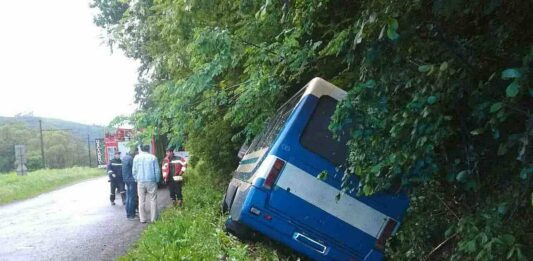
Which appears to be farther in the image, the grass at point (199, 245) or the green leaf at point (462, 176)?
the grass at point (199, 245)

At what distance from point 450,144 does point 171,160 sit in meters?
9.77

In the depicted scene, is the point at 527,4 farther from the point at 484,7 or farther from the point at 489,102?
the point at 489,102

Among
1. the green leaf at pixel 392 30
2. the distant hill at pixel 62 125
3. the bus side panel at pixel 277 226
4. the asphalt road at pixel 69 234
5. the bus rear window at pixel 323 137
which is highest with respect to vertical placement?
the distant hill at pixel 62 125

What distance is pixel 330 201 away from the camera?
5645 millimetres

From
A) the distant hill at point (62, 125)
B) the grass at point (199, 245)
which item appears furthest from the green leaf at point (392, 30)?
the distant hill at point (62, 125)

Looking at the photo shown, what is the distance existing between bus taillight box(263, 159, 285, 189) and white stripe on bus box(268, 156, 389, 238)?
A: 0.05m

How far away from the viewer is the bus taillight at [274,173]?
5645mm

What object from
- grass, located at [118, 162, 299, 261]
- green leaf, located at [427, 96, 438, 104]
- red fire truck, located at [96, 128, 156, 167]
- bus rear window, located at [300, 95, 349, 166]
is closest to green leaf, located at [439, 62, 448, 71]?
green leaf, located at [427, 96, 438, 104]

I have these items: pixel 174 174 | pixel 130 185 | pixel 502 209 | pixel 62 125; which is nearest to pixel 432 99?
pixel 502 209

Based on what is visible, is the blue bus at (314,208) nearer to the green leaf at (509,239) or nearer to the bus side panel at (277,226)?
the bus side panel at (277,226)

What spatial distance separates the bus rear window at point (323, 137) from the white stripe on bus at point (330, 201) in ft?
1.06

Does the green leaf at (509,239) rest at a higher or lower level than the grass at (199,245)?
higher

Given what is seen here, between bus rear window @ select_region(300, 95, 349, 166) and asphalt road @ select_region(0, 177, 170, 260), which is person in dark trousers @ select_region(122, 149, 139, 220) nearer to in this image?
asphalt road @ select_region(0, 177, 170, 260)

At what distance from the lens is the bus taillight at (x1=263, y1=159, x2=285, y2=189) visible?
5.64 metres
